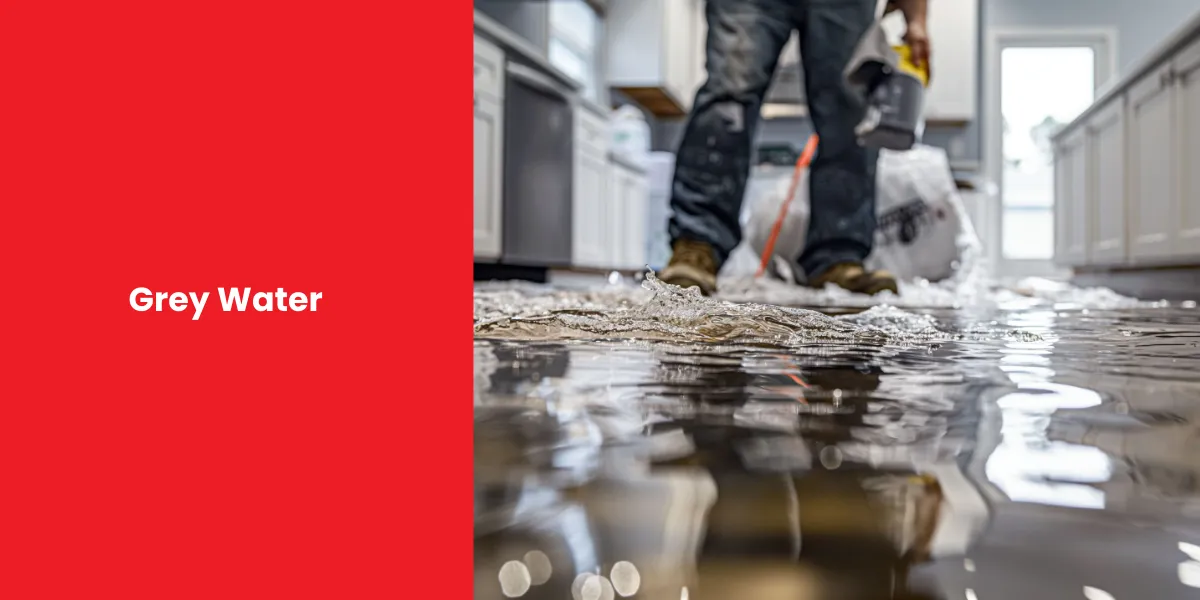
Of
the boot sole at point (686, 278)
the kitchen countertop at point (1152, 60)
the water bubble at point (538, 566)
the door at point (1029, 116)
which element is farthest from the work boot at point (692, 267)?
the door at point (1029, 116)

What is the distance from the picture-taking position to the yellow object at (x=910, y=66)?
1518mm

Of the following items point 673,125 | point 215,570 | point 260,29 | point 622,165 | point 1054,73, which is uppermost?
point 1054,73

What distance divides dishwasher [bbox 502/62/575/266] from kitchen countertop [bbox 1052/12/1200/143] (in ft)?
6.41

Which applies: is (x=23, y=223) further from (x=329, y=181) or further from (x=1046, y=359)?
(x=1046, y=359)

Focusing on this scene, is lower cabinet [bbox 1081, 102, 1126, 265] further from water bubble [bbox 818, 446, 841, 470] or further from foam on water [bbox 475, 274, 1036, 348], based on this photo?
water bubble [bbox 818, 446, 841, 470]

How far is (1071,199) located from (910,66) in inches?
120

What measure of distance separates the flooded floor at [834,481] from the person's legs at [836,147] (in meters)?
1.23

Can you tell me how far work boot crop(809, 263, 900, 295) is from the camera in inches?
60.3

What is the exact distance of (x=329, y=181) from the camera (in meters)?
0.28

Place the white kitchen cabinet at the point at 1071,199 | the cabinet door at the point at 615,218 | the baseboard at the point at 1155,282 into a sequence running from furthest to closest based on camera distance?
the cabinet door at the point at 615,218 → the white kitchen cabinet at the point at 1071,199 → the baseboard at the point at 1155,282

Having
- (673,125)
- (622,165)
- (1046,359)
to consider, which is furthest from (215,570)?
(673,125)

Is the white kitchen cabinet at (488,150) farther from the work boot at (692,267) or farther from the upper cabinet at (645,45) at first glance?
the upper cabinet at (645,45)

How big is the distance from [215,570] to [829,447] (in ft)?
0.56

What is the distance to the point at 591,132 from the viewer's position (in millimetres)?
4109
